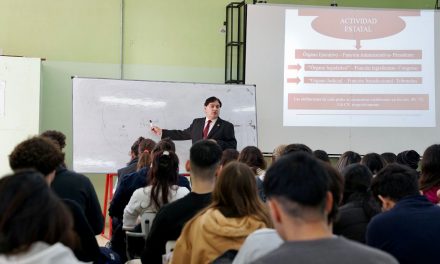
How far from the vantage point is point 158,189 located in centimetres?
360

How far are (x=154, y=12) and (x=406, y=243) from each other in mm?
5988

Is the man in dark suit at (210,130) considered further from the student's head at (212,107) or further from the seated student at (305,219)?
the seated student at (305,219)

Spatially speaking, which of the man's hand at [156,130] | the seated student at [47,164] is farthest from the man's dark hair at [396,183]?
the man's hand at [156,130]

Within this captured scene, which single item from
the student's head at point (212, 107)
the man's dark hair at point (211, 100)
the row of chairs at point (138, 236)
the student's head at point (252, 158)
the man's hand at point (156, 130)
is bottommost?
the row of chairs at point (138, 236)

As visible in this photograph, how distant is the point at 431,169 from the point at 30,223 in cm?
267

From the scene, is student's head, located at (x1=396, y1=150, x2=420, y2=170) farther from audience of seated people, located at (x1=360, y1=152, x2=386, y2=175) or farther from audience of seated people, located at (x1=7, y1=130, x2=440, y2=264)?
audience of seated people, located at (x1=7, y1=130, x2=440, y2=264)

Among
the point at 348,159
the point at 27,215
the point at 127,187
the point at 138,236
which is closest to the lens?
the point at 27,215

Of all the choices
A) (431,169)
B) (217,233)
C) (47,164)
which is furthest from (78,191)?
(431,169)

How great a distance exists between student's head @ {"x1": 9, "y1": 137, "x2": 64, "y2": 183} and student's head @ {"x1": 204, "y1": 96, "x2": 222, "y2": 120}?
170 inches

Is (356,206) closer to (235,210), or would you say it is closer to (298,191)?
(235,210)

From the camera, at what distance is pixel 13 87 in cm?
678

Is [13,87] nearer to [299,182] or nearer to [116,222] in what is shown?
[116,222]

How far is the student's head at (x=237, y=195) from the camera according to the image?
2.34 meters

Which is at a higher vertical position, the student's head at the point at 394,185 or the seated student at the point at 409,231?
the student's head at the point at 394,185
